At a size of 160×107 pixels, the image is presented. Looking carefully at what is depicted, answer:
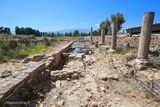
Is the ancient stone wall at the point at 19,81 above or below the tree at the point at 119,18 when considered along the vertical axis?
below

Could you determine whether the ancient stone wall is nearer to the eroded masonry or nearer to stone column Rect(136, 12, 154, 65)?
the eroded masonry

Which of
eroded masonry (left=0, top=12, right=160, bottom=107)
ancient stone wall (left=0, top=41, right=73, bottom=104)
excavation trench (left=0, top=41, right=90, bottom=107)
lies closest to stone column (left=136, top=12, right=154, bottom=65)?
eroded masonry (left=0, top=12, right=160, bottom=107)

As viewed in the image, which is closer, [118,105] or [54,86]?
[118,105]

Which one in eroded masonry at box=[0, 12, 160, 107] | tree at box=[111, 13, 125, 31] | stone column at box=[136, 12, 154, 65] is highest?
tree at box=[111, 13, 125, 31]

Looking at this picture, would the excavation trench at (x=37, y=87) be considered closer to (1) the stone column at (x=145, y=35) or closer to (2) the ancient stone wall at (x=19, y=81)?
(2) the ancient stone wall at (x=19, y=81)

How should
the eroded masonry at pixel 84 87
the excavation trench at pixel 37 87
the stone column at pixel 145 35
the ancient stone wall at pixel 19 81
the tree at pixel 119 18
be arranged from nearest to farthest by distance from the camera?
the ancient stone wall at pixel 19 81 < the excavation trench at pixel 37 87 < the eroded masonry at pixel 84 87 < the stone column at pixel 145 35 < the tree at pixel 119 18

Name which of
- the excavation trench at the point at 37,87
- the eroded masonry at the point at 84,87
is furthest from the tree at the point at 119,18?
the excavation trench at the point at 37,87

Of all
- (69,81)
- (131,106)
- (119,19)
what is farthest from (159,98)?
(119,19)

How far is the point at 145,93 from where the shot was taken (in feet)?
16.2

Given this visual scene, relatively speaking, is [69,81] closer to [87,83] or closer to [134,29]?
[87,83]

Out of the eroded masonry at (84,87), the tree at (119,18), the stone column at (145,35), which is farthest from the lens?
the tree at (119,18)

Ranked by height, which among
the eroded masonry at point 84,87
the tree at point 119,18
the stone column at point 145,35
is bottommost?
the eroded masonry at point 84,87

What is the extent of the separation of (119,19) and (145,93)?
4309 centimetres

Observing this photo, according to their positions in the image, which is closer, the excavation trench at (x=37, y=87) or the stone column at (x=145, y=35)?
the excavation trench at (x=37, y=87)
